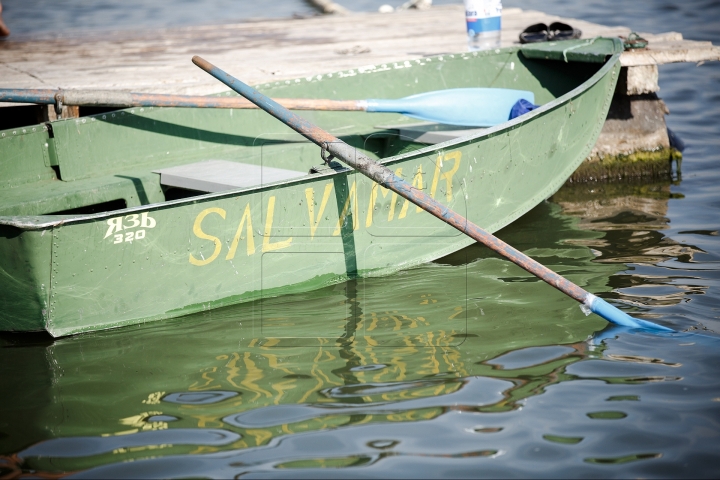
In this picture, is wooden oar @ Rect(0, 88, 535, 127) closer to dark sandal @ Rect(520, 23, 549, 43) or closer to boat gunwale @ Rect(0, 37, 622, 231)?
boat gunwale @ Rect(0, 37, 622, 231)

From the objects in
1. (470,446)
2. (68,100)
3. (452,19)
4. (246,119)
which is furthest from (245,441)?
(452,19)

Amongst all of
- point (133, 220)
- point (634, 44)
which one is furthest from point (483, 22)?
point (133, 220)

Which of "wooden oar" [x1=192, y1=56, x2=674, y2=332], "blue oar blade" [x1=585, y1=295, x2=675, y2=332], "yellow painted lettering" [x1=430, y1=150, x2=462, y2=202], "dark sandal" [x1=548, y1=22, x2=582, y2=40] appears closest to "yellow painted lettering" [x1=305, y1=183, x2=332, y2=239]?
"wooden oar" [x1=192, y1=56, x2=674, y2=332]

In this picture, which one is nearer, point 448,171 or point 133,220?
point 133,220

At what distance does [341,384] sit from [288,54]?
412cm

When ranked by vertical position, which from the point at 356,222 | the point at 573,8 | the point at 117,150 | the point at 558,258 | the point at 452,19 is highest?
the point at 573,8

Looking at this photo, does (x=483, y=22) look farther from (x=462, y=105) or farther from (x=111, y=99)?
(x=111, y=99)

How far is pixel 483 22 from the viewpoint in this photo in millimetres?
6031

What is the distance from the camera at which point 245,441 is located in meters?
2.90

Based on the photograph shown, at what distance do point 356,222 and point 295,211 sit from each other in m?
0.38

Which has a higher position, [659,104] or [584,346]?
[659,104]

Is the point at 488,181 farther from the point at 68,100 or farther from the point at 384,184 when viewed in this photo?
the point at 68,100

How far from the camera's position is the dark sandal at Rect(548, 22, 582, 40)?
20.5 ft

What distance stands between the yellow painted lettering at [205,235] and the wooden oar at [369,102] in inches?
35.5
